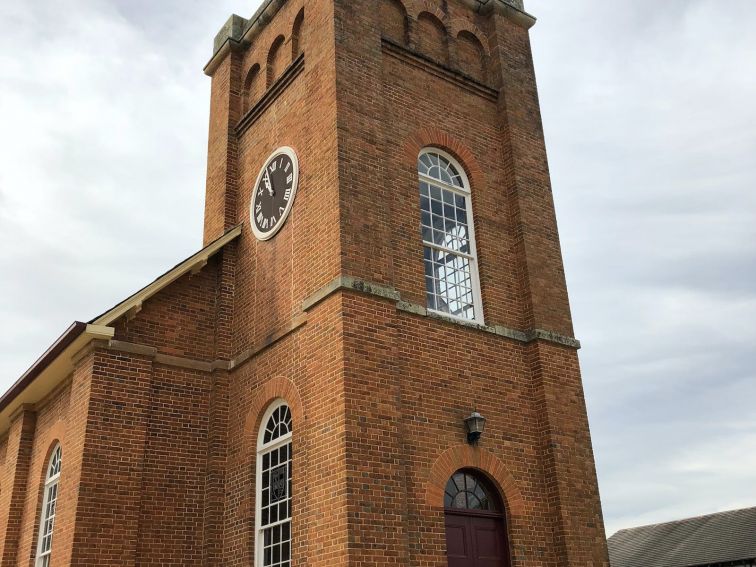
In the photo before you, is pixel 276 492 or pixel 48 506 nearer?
→ pixel 276 492

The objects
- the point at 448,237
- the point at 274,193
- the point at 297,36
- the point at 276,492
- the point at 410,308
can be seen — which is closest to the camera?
the point at 410,308

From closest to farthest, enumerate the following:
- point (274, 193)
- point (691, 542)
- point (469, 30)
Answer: point (274, 193)
point (469, 30)
point (691, 542)

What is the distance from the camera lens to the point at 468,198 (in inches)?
481

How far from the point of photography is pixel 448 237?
462 inches

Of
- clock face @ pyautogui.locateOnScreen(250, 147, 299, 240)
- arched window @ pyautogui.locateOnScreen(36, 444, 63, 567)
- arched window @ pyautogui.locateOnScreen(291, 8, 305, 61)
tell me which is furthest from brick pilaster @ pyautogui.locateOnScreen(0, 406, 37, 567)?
arched window @ pyautogui.locateOnScreen(291, 8, 305, 61)

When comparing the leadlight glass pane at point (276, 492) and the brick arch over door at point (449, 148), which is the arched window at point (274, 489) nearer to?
the leadlight glass pane at point (276, 492)

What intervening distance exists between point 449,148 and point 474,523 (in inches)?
232

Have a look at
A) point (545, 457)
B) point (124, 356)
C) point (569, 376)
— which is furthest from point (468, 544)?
point (124, 356)

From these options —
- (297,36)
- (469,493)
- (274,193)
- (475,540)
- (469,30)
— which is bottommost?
(475,540)

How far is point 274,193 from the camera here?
12391mm

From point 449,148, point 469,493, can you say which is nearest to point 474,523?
point 469,493

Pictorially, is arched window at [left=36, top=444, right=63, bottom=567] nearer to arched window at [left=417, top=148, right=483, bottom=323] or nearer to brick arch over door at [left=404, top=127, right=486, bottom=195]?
arched window at [left=417, top=148, right=483, bottom=323]

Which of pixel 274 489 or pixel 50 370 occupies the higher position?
pixel 50 370

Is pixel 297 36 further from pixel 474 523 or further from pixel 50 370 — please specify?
pixel 474 523
